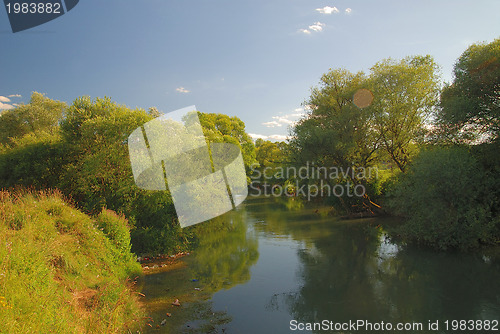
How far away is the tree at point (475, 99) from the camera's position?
1650cm

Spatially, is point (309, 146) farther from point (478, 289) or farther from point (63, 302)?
point (63, 302)

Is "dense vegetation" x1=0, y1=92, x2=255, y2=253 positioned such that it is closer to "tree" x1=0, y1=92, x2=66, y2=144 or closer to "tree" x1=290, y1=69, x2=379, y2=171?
"tree" x1=290, y1=69, x2=379, y2=171

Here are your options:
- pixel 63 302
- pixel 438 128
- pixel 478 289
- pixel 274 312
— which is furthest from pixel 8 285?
pixel 438 128

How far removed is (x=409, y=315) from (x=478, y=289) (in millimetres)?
4054

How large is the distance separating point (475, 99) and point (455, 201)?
630 centimetres

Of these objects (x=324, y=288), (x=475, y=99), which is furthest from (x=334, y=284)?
(x=475, y=99)

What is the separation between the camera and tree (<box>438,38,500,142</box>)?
1650 cm

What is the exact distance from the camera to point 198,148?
74.5 ft

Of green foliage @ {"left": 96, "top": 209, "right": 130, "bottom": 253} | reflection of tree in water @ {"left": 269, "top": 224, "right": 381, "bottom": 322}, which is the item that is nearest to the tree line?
green foliage @ {"left": 96, "top": 209, "right": 130, "bottom": 253}

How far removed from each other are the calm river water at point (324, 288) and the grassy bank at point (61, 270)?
4.76ft

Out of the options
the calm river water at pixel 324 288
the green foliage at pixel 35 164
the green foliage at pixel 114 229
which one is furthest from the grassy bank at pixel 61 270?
the green foliage at pixel 35 164

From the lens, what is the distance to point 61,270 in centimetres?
848

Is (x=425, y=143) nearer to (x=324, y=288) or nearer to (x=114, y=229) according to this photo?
(x=324, y=288)

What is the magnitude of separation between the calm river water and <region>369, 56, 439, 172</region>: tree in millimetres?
11393
